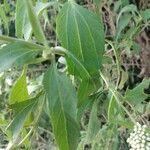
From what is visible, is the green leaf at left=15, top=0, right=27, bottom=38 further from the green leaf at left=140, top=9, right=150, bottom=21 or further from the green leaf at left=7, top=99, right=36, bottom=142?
the green leaf at left=140, top=9, right=150, bottom=21

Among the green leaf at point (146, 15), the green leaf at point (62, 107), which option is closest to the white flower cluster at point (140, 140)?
the green leaf at point (62, 107)

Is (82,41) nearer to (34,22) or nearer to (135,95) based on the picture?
(34,22)

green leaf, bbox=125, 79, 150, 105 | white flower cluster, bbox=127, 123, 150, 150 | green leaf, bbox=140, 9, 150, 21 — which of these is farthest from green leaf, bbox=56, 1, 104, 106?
green leaf, bbox=140, 9, 150, 21

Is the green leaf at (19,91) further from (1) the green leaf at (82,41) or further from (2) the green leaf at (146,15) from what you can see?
(2) the green leaf at (146,15)

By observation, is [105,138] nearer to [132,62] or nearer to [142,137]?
[142,137]

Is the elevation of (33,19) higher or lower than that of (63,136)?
higher

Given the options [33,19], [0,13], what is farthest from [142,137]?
[0,13]
